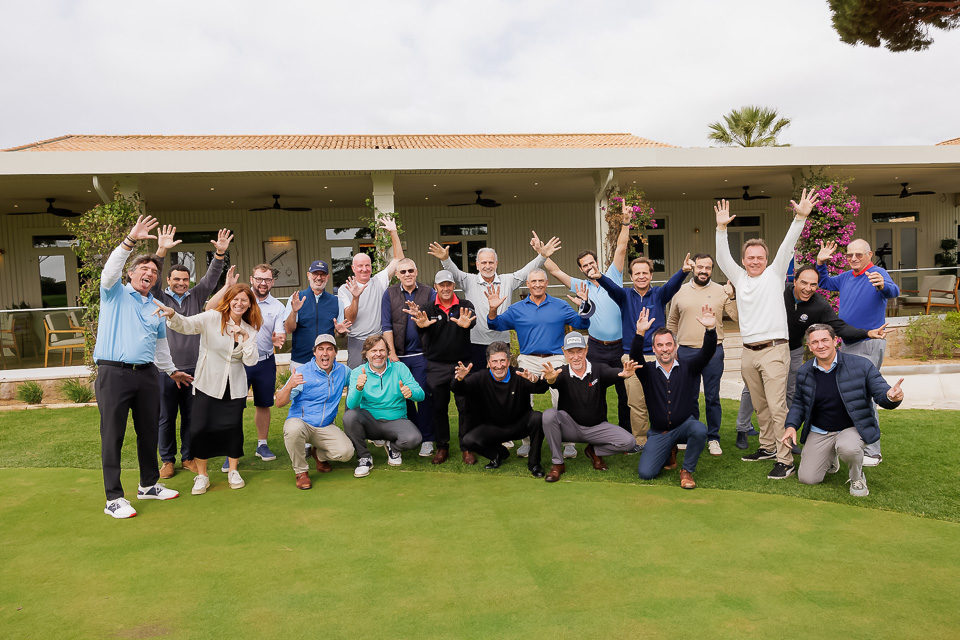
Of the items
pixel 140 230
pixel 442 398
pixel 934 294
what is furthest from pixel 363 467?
pixel 934 294

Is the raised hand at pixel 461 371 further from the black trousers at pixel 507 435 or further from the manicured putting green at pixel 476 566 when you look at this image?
the manicured putting green at pixel 476 566

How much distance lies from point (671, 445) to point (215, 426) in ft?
10.9

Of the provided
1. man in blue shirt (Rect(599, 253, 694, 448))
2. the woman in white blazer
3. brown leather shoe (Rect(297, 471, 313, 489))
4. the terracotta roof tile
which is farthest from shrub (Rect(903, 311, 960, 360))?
the woman in white blazer

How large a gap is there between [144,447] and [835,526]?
4.37 metres

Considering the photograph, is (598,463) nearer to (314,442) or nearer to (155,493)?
(314,442)

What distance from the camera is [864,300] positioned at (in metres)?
4.79

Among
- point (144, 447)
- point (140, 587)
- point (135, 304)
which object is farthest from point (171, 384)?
point (140, 587)

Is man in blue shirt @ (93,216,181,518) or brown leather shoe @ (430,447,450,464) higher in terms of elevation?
man in blue shirt @ (93,216,181,518)

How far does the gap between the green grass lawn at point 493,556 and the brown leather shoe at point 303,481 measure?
82 mm

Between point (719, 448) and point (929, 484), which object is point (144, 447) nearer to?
point (719, 448)

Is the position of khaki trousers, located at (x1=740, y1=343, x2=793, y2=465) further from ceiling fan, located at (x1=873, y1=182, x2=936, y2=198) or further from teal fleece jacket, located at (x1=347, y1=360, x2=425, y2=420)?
ceiling fan, located at (x1=873, y1=182, x2=936, y2=198)

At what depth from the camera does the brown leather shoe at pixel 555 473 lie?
4.52 m

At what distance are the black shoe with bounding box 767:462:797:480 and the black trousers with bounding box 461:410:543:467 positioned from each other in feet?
5.44

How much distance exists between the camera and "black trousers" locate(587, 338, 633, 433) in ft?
16.9
